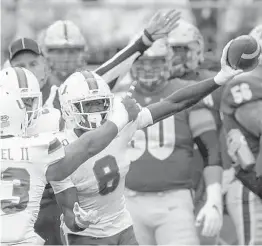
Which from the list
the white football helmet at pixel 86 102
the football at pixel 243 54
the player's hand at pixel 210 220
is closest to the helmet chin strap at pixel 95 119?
the white football helmet at pixel 86 102

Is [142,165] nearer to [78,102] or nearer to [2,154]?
[78,102]

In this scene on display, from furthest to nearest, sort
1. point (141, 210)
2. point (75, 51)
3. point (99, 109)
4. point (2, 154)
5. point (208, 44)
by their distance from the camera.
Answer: point (208, 44)
point (75, 51)
point (141, 210)
point (99, 109)
point (2, 154)

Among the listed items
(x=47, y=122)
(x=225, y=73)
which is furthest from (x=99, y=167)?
(x=225, y=73)

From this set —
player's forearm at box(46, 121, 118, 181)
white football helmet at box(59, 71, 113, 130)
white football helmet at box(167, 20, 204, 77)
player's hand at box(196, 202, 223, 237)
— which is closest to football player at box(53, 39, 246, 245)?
white football helmet at box(59, 71, 113, 130)

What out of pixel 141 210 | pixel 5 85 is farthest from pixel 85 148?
pixel 141 210

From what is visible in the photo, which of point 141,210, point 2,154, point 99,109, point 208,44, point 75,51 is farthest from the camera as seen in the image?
point 208,44

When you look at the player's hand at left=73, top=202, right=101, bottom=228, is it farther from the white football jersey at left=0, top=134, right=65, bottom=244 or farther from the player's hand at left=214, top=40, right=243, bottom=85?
the player's hand at left=214, top=40, right=243, bottom=85

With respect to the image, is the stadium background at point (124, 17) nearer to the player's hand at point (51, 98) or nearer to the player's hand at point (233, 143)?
the player's hand at point (51, 98)

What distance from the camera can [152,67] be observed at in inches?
213

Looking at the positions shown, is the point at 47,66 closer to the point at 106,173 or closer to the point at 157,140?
the point at 157,140

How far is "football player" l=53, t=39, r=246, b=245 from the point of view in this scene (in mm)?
4259

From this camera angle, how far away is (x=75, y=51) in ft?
19.3

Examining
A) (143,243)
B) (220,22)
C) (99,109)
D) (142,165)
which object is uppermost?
(220,22)

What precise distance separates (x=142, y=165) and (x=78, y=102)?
1.03m
